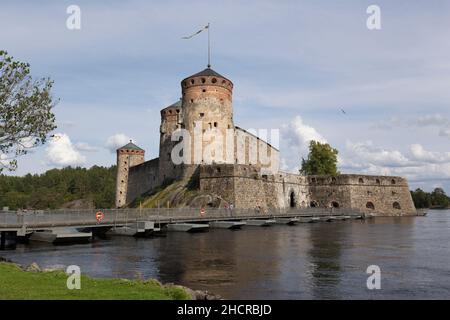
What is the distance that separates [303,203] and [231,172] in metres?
18.4

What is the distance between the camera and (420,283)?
12953 mm

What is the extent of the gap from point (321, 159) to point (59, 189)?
6596 centimetres

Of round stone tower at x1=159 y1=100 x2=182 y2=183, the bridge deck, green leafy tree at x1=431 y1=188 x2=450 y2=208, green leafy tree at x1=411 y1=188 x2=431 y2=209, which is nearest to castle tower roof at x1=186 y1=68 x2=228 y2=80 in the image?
round stone tower at x1=159 y1=100 x2=182 y2=183

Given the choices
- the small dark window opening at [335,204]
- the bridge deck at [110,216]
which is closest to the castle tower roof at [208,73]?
the bridge deck at [110,216]

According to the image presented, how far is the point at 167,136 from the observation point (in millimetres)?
53906

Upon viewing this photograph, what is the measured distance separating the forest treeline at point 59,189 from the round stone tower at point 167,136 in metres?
38.0

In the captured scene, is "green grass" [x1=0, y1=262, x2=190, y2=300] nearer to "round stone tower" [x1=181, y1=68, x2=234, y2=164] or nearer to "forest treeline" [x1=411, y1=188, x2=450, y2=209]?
"round stone tower" [x1=181, y1=68, x2=234, y2=164]

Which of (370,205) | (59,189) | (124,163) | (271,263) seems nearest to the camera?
(271,263)

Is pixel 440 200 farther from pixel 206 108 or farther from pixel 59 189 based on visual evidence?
pixel 59 189

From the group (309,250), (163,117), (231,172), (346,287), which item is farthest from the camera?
(163,117)

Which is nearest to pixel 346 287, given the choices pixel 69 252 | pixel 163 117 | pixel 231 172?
pixel 69 252

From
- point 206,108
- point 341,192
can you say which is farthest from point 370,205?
point 206,108

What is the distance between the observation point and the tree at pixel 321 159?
6469 cm
